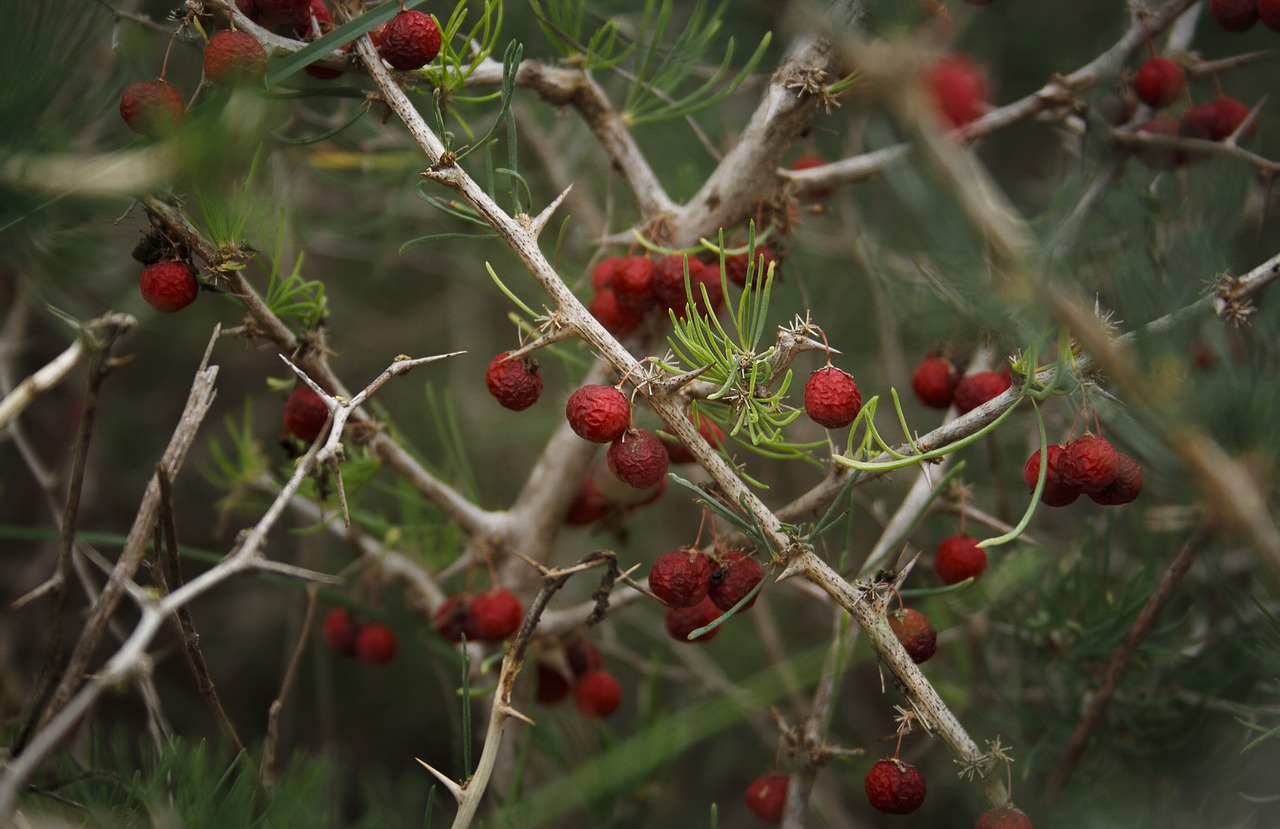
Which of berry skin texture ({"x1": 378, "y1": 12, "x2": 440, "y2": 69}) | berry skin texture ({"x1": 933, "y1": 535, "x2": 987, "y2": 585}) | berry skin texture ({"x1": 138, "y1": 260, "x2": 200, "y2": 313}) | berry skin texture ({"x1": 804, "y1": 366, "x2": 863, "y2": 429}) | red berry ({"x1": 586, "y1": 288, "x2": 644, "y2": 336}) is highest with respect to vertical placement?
berry skin texture ({"x1": 378, "y1": 12, "x2": 440, "y2": 69})

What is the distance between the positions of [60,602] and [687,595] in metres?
0.43

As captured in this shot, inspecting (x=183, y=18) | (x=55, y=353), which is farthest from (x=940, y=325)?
(x=55, y=353)

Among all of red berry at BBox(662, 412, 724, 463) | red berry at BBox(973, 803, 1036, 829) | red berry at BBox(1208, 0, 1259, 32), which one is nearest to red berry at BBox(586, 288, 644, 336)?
red berry at BBox(662, 412, 724, 463)

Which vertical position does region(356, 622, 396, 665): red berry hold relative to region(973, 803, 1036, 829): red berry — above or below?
above

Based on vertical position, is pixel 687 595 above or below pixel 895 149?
below

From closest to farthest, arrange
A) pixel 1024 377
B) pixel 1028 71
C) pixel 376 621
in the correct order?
pixel 1024 377, pixel 376 621, pixel 1028 71

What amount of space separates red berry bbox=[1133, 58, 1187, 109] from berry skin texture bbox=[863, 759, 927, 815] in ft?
1.99

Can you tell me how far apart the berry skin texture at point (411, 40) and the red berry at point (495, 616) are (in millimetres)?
432

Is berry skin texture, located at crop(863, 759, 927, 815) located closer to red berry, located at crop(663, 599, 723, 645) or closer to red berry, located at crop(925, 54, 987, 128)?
red berry, located at crop(663, 599, 723, 645)

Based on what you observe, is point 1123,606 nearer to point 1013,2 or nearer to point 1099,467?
point 1099,467

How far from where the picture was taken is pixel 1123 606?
806 millimetres

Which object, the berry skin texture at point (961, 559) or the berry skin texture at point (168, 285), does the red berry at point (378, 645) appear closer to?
the berry skin texture at point (168, 285)

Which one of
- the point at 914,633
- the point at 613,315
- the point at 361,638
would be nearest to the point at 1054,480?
the point at 914,633

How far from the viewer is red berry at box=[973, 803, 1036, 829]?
0.58 m
